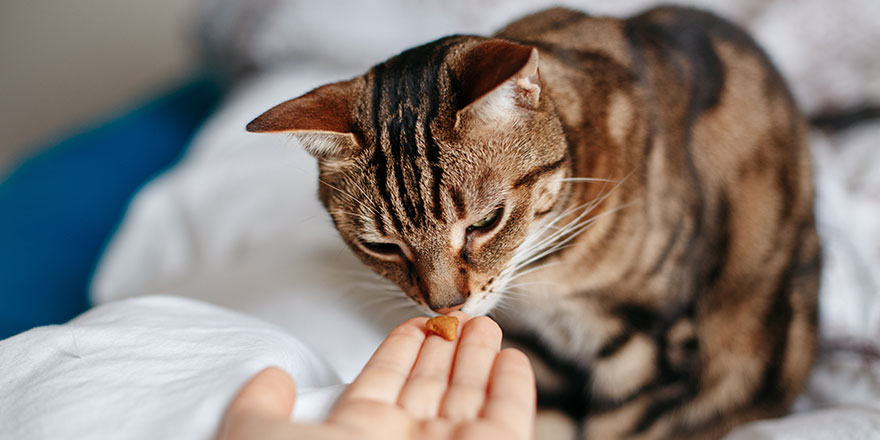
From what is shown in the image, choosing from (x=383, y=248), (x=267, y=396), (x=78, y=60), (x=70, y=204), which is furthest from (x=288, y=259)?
(x=78, y=60)

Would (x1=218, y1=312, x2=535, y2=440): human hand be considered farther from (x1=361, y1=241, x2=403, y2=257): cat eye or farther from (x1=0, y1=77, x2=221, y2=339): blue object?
(x1=0, y1=77, x2=221, y2=339): blue object

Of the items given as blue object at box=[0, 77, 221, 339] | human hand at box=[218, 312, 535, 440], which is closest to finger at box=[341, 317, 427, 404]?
human hand at box=[218, 312, 535, 440]

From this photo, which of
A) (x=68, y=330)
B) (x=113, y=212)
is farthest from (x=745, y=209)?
(x=113, y=212)

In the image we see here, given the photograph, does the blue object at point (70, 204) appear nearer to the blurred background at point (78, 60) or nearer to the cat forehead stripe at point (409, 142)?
the blurred background at point (78, 60)

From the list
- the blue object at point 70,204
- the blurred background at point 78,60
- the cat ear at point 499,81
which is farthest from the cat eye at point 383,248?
the blurred background at point 78,60

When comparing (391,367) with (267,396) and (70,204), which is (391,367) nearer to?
(267,396)

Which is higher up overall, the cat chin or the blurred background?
the blurred background

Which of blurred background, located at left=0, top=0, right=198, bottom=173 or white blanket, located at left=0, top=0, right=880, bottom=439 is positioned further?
blurred background, located at left=0, top=0, right=198, bottom=173
